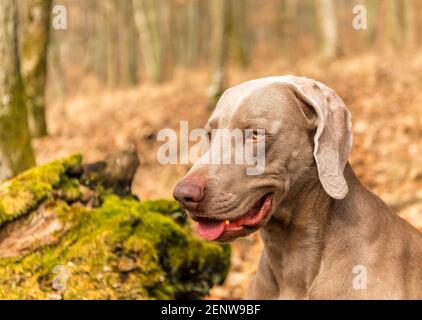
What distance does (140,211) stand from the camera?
4.77 metres

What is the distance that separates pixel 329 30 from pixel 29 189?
41.1 feet

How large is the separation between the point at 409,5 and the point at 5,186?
15667mm

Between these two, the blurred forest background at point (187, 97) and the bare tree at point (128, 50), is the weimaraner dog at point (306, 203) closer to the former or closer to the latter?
the blurred forest background at point (187, 97)

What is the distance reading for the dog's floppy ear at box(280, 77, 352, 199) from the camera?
10.3ft

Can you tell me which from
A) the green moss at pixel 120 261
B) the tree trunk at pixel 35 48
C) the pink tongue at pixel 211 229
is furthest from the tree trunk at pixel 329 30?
the pink tongue at pixel 211 229

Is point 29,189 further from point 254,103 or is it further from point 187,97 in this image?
point 187,97

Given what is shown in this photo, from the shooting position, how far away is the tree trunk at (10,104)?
5344 millimetres

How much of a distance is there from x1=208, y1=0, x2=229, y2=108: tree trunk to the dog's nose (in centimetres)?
865

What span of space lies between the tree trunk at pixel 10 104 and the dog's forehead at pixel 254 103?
2703mm

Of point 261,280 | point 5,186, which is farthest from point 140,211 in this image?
point 261,280

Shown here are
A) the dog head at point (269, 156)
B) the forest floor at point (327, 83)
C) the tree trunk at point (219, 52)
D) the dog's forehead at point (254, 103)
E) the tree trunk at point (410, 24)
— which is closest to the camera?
the dog head at point (269, 156)

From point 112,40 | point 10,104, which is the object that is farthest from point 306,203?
point 112,40

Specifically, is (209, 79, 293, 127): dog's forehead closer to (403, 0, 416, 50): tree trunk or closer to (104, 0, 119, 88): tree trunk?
(403, 0, 416, 50): tree trunk
